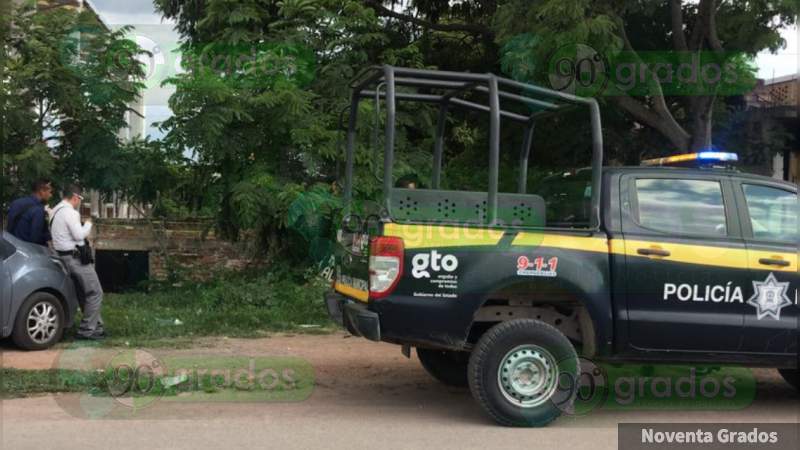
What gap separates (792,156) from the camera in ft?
58.9

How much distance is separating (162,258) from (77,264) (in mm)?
4380

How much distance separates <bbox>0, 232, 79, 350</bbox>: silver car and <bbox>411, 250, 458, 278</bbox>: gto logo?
4.42m

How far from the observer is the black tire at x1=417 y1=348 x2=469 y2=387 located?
749 centimetres

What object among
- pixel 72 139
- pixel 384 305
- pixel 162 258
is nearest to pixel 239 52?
pixel 72 139

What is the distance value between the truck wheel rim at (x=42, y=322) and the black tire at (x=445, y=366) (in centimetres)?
381

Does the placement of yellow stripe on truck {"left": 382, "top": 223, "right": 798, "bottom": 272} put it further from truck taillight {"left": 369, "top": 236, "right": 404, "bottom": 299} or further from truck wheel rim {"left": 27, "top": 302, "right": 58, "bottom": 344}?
truck wheel rim {"left": 27, "top": 302, "right": 58, "bottom": 344}

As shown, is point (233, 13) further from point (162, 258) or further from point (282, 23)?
point (162, 258)

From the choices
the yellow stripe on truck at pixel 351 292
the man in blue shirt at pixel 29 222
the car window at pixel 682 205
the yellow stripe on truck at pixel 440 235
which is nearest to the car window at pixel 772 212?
the car window at pixel 682 205

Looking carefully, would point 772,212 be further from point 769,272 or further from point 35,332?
point 35,332

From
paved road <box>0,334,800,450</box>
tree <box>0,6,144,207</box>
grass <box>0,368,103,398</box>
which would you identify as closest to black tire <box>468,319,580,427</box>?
paved road <box>0,334,800,450</box>

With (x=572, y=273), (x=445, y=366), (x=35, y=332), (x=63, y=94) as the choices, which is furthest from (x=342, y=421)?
(x=63, y=94)

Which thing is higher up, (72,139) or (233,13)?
(233,13)

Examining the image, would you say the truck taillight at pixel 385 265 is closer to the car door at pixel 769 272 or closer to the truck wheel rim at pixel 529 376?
the truck wheel rim at pixel 529 376

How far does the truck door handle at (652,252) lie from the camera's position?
6.26 metres
